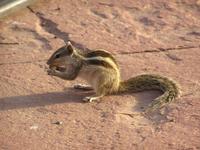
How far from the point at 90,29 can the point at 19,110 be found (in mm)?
2041

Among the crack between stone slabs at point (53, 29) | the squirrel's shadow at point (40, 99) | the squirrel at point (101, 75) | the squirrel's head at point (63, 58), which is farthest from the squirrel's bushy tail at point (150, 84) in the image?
the crack between stone slabs at point (53, 29)

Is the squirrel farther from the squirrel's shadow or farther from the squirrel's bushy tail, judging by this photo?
the squirrel's shadow

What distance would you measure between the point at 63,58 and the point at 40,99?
44 centimetres

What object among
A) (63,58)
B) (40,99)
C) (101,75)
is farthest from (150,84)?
(40,99)

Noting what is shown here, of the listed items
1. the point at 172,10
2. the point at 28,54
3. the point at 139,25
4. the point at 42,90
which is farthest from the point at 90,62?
the point at 172,10

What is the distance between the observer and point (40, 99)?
20.9 ft

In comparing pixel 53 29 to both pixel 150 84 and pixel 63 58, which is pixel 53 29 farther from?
pixel 150 84

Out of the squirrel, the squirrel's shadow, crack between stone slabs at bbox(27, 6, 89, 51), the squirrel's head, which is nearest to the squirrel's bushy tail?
the squirrel

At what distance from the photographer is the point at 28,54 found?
7.30 meters

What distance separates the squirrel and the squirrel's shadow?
0.13 metres

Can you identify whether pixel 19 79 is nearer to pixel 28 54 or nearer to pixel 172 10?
pixel 28 54

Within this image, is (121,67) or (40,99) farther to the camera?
(121,67)

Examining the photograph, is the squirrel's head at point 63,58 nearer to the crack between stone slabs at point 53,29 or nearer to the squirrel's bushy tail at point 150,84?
the squirrel's bushy tail at point 150,84

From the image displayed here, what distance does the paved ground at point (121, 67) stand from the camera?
5684mm
